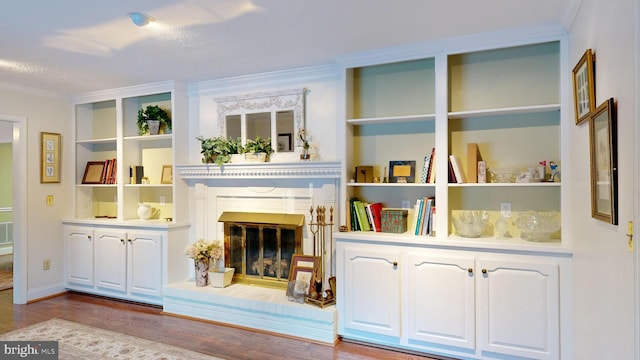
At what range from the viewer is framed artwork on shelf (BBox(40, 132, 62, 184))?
4.34m

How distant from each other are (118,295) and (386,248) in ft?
10.3

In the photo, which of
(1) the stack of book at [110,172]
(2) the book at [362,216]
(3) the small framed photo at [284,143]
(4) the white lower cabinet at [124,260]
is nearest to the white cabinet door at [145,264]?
(4) the white lower cabinet at [124,260]

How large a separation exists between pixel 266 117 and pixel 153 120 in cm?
135

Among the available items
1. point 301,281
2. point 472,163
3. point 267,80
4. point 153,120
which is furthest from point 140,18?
point 472,163

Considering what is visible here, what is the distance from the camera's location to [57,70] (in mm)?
3539

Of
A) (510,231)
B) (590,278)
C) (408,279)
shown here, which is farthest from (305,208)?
(590,278)

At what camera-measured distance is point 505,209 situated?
2938mm

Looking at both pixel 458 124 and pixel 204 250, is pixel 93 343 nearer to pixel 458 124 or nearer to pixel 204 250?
pixel 204 250

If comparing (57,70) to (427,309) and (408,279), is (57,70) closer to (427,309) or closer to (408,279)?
(408,279)

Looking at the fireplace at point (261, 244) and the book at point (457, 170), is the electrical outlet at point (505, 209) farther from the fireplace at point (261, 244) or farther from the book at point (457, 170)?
the fireplace at point (261, 244)

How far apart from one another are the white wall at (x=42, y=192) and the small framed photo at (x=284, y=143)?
9.38 ft

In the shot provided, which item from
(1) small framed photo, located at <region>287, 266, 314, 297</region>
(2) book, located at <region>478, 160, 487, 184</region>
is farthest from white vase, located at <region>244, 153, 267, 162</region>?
(2) book, located at <region>478, 160, 487, 184</region>

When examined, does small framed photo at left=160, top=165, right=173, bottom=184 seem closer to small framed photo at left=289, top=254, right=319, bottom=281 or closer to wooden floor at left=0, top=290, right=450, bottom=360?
wooden floor at left=0, top=290, right=450, bottom=360

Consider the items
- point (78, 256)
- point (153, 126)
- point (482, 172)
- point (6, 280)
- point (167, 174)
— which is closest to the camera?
point (482, 172)
